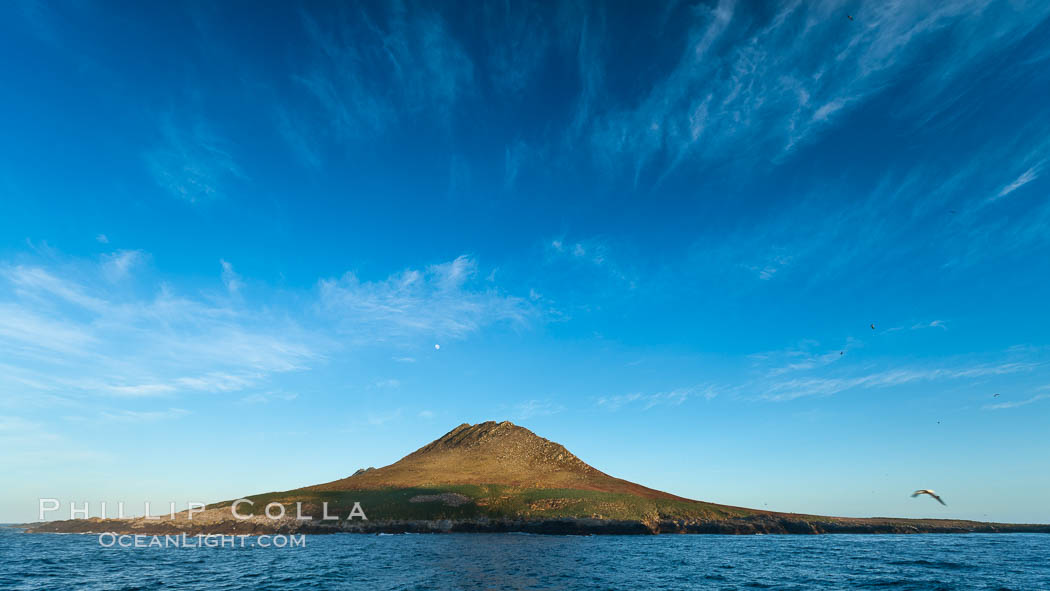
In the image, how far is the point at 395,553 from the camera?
80.5m

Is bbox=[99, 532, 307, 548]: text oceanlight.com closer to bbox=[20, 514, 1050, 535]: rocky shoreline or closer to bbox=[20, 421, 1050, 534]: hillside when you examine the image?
bbox=[20, 514, 1050, 535]: rocky shoreline

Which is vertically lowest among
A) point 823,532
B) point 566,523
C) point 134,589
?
point 823,532

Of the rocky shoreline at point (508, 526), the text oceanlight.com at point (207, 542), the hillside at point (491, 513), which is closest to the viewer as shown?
the text oceanlight.com at point (207, 542)

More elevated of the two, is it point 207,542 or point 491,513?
point 207,542

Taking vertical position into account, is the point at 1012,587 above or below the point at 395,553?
above

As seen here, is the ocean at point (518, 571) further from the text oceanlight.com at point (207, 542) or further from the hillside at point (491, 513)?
the hillside at point (491, 513)

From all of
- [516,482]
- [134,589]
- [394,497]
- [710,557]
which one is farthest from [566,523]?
[134,589]

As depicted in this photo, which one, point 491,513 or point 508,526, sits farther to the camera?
point 491,513

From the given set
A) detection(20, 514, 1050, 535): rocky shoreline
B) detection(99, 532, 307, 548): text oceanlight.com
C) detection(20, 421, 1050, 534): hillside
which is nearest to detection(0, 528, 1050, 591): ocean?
detection(99, 532, 307, 548): text oceanlight.com

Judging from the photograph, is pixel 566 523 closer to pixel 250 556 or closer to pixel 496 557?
pixel 496 557

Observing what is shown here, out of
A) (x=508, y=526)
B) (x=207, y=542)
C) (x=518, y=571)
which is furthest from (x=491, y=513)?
(x=518, y=571)

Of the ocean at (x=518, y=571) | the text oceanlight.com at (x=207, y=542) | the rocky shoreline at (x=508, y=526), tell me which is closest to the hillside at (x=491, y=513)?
the rocky shoreline at (x=508, y=526)

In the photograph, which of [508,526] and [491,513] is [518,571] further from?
[491,513]

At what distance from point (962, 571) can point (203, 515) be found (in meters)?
200
